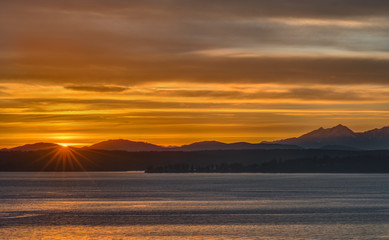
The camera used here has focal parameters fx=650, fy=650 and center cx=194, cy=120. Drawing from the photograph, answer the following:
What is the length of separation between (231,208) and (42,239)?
5100 cm

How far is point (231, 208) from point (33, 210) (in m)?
35.4

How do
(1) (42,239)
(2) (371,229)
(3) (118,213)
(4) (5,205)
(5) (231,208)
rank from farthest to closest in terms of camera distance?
1. (4) (5,205)
2. (5) (231,208)
3. (3) (118,213)
4. (2) (371,229)
5. (1) (42,239)

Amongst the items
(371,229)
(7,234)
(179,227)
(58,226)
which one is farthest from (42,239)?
(371,229)

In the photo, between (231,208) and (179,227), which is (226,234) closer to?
(179,227)

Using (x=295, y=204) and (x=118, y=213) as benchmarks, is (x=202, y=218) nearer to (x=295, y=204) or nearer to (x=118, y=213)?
(x=118, y=213)

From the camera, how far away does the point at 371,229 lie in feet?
269

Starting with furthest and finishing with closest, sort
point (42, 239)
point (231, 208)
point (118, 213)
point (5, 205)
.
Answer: point (5, 205) → point (231, 208) → point (118, 213) → point (42, 239)

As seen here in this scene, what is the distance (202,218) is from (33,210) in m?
34.2

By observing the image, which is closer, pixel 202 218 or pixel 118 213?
pixel 202 218

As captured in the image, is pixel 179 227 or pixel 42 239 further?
pixel 179 227

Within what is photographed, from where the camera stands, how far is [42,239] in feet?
243

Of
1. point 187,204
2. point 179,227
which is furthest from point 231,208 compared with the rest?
point 179,227

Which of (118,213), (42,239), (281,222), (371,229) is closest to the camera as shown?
(42,239)

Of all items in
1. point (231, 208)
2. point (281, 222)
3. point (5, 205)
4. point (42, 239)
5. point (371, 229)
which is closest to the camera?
point (42, 239)
